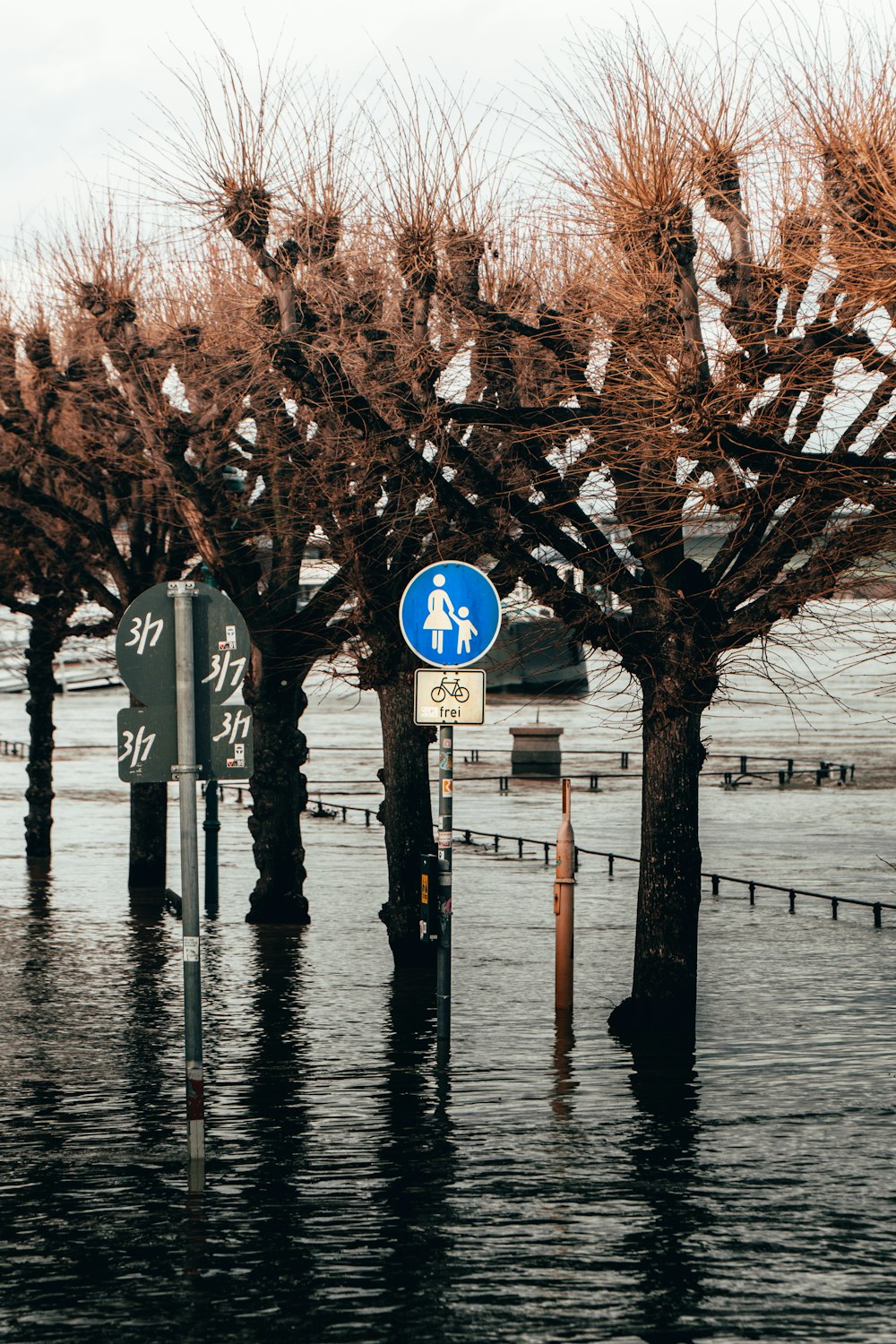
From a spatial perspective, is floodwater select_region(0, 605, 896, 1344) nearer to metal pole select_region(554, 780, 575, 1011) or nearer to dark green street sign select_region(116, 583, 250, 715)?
metal pole select_region(554, 780, 575, 1011)

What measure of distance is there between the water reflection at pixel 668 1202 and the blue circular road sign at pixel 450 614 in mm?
3235

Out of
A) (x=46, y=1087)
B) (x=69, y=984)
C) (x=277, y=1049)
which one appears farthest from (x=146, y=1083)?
(x=69, y=984)

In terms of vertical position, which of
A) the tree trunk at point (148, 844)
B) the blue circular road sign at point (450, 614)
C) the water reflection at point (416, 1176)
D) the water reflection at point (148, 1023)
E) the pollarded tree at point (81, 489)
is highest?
the pollarded tree at point (81, 489)

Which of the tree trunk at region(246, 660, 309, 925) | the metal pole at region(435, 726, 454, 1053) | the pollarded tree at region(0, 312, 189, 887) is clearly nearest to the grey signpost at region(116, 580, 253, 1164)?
the metal pole at region(435, 726, 454, 1053)

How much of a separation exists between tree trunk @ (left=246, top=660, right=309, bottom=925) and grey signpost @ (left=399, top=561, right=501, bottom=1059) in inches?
382

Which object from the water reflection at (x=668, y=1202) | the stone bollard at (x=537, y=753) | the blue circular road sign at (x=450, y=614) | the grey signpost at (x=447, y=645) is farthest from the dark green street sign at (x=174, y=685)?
the stone bollard at (x=537, y=753)

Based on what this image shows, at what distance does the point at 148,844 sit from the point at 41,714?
505 cm

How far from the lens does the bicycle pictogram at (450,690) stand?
12.7m

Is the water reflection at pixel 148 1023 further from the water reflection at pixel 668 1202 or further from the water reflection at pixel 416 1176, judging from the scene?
the water reflection at pixel 668 1202

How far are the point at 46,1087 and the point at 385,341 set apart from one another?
6.76m

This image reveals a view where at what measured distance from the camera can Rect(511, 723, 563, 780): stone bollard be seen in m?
58.8

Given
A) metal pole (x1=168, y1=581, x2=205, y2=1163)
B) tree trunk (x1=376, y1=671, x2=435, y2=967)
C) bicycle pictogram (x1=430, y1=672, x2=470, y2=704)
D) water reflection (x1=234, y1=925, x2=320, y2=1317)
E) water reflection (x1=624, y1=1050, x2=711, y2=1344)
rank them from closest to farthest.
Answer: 1. water reflection (x1=624, y1=1050, x2=711, y2=1344)
2. water reflection (x1=234, y1=925, x2=320, y2=1317)
3. metal pole (x1=168, y1=581, x2=205, y2=1163)
4. bicycle pictogram (x1=430, y1=672, x2=470, y2=704)
5. tree trunk (x1=376, y1=671, x2=435, y2=967)

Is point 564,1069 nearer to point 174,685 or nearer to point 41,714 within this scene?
point 174,685

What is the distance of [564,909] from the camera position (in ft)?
48.7
